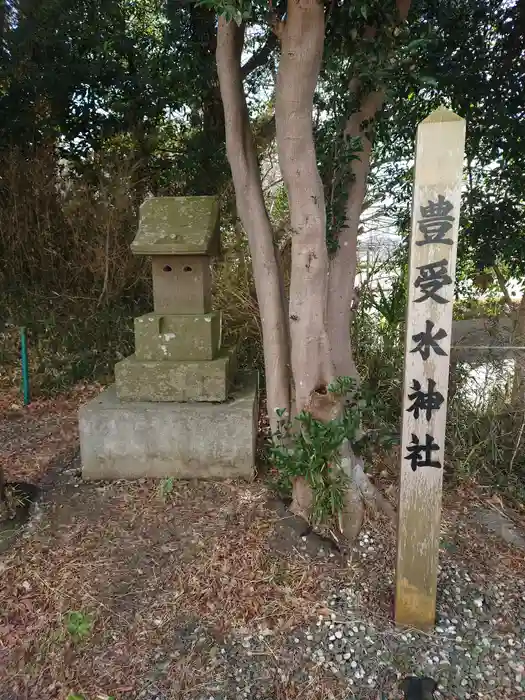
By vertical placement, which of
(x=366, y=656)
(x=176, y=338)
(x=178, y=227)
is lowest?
(x=366, y=656)

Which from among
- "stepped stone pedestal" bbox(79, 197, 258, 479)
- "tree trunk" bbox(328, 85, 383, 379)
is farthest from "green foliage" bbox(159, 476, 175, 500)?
"tree trunk" bbox(328, 85, 383, 379)

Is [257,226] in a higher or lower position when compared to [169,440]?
higher

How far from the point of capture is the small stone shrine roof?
334 centimetres

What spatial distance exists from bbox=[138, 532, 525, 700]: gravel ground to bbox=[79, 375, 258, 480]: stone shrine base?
4.04 feet

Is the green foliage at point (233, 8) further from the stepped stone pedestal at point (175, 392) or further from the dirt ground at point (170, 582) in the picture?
the dirt ground at point (170, 582)

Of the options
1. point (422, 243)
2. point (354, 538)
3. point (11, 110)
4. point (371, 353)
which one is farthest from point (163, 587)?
point (11, 110)

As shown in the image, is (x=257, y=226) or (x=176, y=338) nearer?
(x=257, y=226)

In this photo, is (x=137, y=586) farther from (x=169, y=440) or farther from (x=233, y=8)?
(x=233, y=8)

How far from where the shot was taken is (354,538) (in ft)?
8.98

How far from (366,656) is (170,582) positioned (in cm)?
101

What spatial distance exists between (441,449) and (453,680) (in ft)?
3.18

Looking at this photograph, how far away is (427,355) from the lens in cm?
204

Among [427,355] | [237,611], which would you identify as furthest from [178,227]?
[237,611]

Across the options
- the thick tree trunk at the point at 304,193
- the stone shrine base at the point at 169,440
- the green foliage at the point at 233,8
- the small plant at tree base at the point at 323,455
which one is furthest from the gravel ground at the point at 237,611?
the green foliage at the point at 233,8
